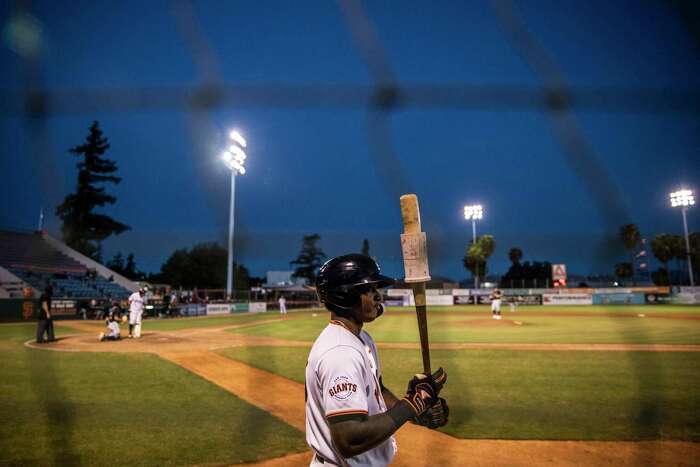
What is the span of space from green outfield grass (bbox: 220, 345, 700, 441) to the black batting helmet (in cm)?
376

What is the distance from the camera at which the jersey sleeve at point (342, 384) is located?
5.25 ft

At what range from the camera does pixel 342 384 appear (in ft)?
5.37

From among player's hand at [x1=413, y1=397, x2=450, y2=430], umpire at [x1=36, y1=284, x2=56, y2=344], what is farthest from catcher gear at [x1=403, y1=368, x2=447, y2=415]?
umpire at [x1=36, y1=284, x2=56, y2=344]

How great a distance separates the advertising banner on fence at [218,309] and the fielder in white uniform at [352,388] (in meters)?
30.5

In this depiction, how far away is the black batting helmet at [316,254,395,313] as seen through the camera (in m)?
1.93

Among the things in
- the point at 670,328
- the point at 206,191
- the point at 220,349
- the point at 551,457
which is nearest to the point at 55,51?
the point at 206,191

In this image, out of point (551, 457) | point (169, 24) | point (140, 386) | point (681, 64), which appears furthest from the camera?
point (140, 386)

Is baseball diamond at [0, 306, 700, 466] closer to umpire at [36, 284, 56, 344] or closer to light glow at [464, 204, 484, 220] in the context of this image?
umpire at [36, 284, 56, 344]

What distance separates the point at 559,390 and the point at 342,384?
6319mm

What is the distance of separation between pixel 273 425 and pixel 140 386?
3.22 meters

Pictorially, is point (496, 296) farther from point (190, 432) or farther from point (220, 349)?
point (190, 432)

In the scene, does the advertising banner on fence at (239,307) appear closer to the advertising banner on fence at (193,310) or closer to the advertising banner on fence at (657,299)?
the advertising banner on fence at (193,310)

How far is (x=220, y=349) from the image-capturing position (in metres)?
11.7

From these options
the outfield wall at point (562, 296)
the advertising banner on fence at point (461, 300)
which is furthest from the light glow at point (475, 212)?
the advertising banner on fence at point (461, 300)
